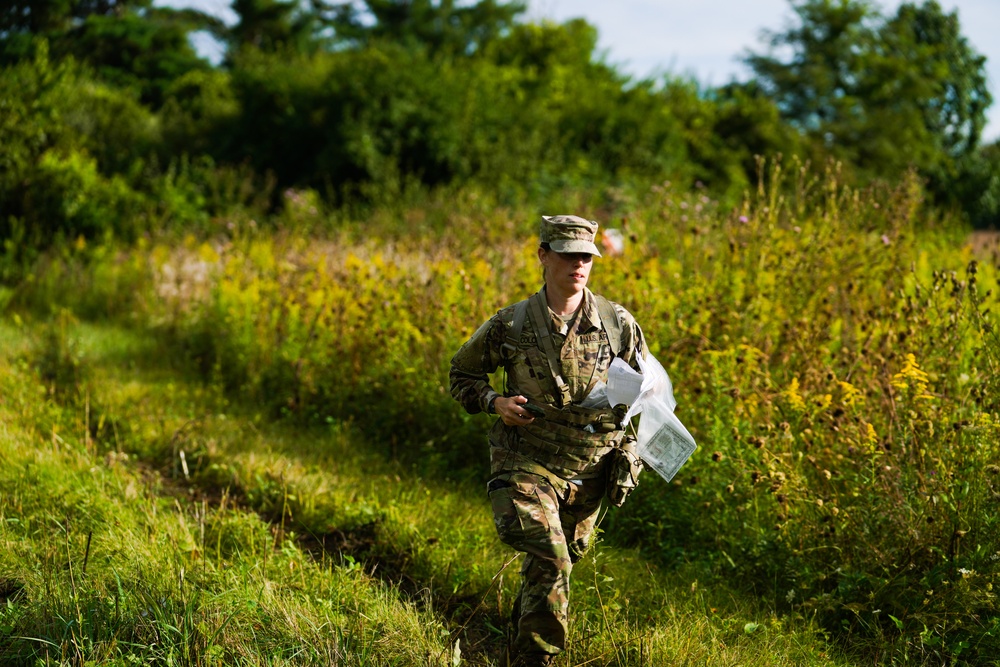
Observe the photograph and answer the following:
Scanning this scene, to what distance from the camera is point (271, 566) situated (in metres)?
4.14

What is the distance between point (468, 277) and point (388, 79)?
11.5 metres

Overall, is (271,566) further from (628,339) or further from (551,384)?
(628,339)

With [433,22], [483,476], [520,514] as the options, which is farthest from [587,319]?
[433,22]

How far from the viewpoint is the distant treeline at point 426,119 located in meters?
12.9

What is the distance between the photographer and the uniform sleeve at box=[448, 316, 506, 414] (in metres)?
3.55

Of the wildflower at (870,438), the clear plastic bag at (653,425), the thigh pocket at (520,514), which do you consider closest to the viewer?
the thigh pocket at (520,514)

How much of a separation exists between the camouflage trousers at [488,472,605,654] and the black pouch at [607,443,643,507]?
254 millimetres

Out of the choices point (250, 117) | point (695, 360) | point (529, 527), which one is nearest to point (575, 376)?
point (529, 527)

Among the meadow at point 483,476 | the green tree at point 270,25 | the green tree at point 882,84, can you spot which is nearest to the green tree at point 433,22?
the green tree at point 270,25

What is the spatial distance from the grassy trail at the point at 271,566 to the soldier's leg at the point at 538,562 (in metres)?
Answer: 0.20

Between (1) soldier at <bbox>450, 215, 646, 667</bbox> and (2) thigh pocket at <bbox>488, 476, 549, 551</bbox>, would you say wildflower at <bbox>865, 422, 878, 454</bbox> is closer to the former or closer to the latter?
(1) soldier at <bbox>450, 215, 646, 667</bbox>

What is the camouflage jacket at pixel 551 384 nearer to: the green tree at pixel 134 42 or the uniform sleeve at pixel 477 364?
the uniform sleeve at pixel 477 364

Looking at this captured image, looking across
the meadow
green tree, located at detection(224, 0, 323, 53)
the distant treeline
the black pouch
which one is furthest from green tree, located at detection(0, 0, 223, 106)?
the black pouch

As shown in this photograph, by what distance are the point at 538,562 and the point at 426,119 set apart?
46.3ft
